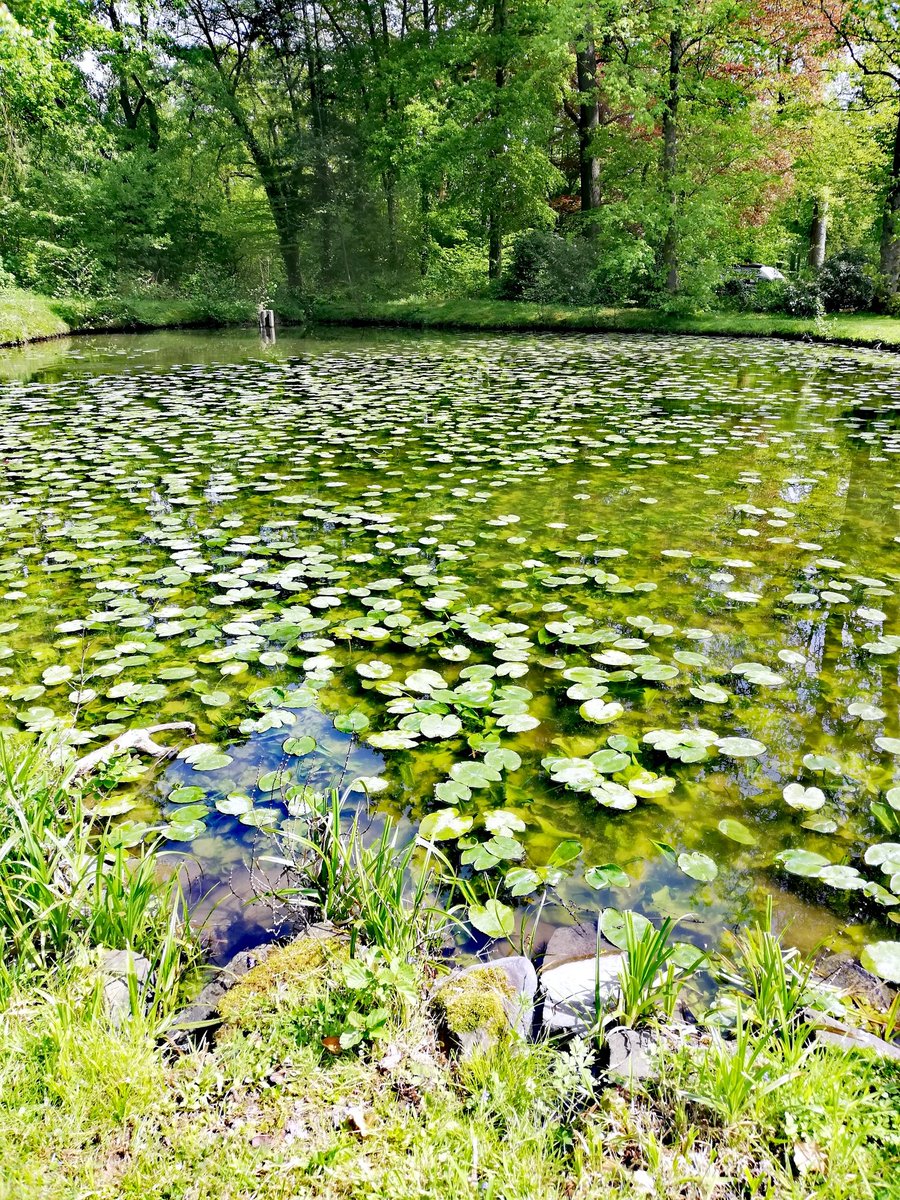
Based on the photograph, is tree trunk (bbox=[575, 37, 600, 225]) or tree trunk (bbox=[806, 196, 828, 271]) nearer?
tree trunk (bbox=[575, 37, 600, 225])

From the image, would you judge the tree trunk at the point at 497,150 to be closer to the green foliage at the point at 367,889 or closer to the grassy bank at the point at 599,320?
the grassy bank at the point at 599,320

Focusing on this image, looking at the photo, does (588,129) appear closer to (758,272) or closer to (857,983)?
(758,272)

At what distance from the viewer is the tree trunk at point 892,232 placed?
14000mm

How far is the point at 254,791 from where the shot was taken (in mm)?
2314

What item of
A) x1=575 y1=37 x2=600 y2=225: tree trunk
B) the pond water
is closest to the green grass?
the pond water

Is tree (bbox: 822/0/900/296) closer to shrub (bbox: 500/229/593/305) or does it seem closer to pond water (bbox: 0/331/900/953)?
shrub (bbox: 500/229/593/305)

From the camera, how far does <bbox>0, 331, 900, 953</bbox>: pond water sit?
211cm

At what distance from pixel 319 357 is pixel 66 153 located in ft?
52.1

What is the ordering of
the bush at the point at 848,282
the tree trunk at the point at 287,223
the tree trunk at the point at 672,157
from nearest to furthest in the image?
1. the bush at the point at 848,282
2. the tree trunk at the point at 672,157
3. the tree trunk at the point at 287,223

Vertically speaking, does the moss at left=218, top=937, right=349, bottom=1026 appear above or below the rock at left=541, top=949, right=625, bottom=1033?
above

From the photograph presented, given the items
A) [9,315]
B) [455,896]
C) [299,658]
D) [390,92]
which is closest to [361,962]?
[455,896]

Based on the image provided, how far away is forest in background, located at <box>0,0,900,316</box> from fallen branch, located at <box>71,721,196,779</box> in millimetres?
16623

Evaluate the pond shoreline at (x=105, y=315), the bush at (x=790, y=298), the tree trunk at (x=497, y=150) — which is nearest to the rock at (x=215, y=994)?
the bush at (x=790, y=298)

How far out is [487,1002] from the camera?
1.51m
